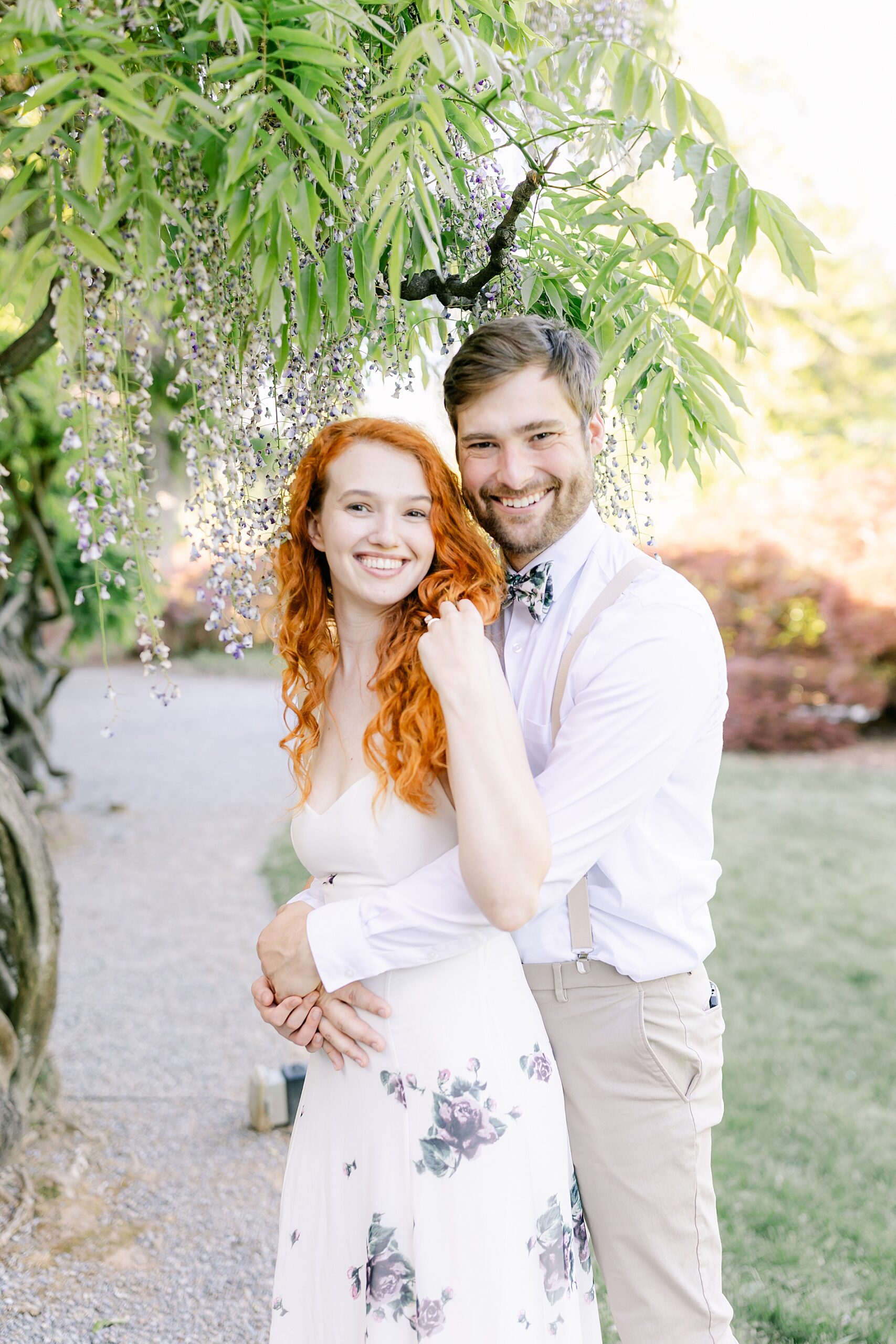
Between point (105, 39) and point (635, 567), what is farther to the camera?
point (635, 567)

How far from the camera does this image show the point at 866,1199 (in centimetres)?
357

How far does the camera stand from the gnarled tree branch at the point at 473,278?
1.87 metres

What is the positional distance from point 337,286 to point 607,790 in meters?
0.92

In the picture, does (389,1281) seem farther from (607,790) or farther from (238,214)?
(238,214)

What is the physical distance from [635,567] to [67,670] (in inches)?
256

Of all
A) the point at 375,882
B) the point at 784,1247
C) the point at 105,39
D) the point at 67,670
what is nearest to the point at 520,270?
the point at 105,39

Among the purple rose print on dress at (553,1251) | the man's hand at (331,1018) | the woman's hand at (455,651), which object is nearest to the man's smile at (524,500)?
the woman's hand at (455,651)

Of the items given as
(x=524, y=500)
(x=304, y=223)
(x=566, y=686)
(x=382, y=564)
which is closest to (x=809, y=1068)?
(x=566, y=686)

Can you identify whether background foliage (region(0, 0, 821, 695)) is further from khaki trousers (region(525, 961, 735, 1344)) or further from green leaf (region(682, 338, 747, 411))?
khaki trousers (region(525, 961, 735, 1344))

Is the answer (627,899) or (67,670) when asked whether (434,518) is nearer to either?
(627,899)

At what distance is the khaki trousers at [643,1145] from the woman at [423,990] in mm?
66

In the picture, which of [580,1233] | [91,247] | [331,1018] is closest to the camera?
[91,247]

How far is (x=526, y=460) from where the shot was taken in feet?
6.51

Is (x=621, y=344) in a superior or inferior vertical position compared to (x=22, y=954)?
superior
